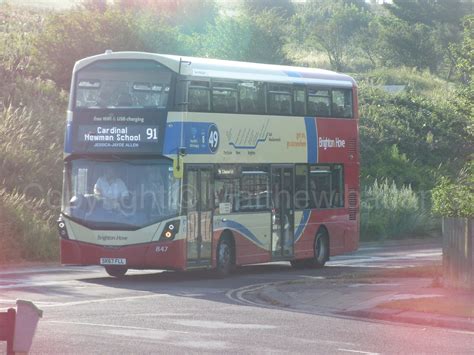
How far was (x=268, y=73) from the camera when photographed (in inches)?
1071

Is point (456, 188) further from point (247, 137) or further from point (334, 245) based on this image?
point (334, 245)

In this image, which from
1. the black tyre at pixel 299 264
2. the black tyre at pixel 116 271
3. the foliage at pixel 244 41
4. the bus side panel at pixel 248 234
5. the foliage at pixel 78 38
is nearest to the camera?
the black tyre at pixel 116 271

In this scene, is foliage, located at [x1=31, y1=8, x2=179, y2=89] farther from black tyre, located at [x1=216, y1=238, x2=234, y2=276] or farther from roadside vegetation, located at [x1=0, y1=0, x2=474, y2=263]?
black tyre, located at [x1=216, y1=238, x2=234, y2=276]

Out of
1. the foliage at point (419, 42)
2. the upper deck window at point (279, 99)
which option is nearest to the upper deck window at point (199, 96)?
the upper deck window at point (279, 99)

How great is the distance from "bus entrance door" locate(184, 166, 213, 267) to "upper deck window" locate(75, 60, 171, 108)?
1.61 meters

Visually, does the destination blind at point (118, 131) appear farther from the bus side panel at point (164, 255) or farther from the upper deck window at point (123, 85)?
the bus side panel at point (164, 255)

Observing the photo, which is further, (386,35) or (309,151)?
(386,35)

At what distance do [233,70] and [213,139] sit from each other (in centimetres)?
197

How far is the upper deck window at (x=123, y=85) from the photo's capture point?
933 inches

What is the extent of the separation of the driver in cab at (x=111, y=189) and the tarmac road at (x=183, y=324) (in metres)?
1.53

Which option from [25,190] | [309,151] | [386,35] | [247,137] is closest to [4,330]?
[247,137]

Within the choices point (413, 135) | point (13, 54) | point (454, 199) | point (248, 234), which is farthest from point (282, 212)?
point (413, 135)

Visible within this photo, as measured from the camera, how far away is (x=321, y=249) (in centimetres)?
2961

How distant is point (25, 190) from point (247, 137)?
9.76 metres
